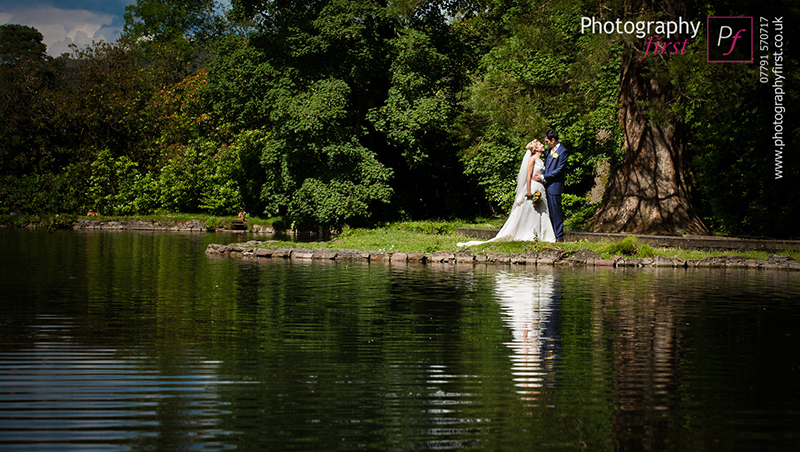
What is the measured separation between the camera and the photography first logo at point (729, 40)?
49.2 feet

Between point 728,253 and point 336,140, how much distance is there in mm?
12507

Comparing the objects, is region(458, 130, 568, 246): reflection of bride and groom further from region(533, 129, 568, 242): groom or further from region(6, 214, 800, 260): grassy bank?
region(6, 214, 800, 260): grassy bank

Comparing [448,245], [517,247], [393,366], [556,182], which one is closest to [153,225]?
[448,245]

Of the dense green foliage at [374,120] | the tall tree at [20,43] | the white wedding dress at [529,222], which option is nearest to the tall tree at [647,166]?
the dense green foliage at [374,120]

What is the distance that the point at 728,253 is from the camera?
49.3 ft

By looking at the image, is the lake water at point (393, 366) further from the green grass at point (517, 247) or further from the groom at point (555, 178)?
the groom at point (555, 178)

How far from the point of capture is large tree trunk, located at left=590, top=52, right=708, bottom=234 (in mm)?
17859

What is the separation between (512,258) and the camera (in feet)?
48.9

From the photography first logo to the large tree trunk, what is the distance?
1830 mm

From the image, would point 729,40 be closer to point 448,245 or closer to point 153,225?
point 448,245

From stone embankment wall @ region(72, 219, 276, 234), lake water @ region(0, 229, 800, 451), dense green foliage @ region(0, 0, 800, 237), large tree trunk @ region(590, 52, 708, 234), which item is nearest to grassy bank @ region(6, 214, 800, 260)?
large tree trunk @ region(590, 52, 708, 234)

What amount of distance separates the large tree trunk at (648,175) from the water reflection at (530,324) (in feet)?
22.2

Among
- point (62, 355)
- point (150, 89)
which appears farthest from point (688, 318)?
point (150, 89)

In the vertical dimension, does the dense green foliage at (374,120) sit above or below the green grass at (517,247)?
above
